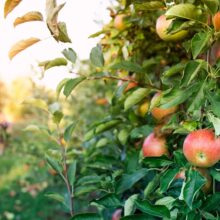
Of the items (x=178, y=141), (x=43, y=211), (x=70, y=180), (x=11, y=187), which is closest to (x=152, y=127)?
(x=178, y=141)

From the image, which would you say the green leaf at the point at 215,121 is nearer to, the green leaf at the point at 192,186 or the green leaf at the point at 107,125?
the green leaf at the point at 192,186

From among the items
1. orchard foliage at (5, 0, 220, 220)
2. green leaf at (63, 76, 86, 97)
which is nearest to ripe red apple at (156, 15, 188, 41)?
orchard foliage at (5, 0, 220, 220)

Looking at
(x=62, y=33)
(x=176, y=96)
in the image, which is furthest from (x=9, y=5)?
(x=176, y=96)

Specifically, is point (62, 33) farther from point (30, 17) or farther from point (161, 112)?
point (161, 112)

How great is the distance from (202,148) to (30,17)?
482 mm

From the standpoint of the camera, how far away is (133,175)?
1208 millimetres

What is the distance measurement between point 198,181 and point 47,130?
1.91ft

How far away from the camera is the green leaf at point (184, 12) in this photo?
0.93 metres

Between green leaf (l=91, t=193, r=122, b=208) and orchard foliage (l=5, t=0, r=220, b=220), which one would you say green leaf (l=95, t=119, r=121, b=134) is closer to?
orchard foliage (l=5, t=0, r=220, b=220)

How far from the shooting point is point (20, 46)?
1166mm

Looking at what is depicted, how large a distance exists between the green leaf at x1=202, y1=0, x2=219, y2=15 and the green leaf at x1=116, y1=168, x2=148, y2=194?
43cm

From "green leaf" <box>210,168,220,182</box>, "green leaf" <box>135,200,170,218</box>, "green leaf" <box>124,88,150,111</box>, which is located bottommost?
"green leaf" <box>135,200,170,218</box>

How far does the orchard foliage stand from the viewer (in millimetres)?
963

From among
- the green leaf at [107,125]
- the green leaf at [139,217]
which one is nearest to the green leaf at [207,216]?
the green leaf at [139,217]
